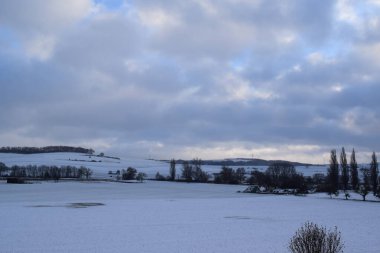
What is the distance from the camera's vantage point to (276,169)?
136375 mm

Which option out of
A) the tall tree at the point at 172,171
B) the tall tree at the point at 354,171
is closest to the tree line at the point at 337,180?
the tall tree at the point at 354,171

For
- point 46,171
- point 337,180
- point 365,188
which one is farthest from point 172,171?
point 365,188

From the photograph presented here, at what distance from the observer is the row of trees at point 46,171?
532 feet

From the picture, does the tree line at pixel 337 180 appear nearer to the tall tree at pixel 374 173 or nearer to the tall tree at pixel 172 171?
the tall tree at pixel 374 173

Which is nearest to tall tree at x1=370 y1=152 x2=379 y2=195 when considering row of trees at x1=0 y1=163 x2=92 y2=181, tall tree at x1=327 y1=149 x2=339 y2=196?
tall tree at x1=327 y1=149 x2=339 y2=196

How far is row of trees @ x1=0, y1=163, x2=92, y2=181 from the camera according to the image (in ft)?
532

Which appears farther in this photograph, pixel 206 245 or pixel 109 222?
pixel 109 222

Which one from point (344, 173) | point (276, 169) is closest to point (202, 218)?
point (344, 173)

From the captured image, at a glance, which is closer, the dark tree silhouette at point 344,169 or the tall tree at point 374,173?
the tall tree at point 374,173

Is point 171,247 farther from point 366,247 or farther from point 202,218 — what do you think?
point 202,218

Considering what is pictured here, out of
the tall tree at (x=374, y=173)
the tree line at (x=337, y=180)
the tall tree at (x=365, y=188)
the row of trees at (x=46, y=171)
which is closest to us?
the tall tree at (x=365, y=188)

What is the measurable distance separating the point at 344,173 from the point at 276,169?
1856 inches

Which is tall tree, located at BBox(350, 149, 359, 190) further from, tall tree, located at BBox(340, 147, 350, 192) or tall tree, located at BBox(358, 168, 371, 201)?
tall tree, located at BBox(358, 168, 371, 201)

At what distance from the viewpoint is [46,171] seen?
546 feet
